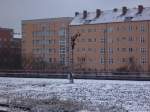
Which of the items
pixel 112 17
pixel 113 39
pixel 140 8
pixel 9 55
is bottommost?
pixel 9 55

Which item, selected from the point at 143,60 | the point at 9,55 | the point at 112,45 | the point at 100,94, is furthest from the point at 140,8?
the point at 100,94

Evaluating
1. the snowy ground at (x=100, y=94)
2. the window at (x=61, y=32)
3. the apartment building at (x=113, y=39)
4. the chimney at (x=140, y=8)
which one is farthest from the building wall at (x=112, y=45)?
the snowy ground at (x=100, y=94)

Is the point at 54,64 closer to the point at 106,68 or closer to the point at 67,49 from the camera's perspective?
the point at 67,49

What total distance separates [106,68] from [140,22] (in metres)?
11.5

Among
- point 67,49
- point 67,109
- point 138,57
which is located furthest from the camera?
point 67,49

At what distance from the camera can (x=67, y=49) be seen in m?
97.4

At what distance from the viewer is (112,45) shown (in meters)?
88.2

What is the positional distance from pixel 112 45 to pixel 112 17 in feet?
19.7

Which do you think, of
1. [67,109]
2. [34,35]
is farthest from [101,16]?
[67,109]

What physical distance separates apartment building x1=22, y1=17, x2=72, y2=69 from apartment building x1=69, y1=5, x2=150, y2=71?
3.14 metres

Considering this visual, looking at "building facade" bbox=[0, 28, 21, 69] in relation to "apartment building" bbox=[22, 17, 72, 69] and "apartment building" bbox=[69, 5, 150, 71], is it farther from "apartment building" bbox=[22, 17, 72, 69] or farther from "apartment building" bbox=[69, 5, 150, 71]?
"apartment building" bbox=[69, 5, 150, 71]

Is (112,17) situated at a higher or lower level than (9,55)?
higher

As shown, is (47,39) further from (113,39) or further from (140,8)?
(140,8)

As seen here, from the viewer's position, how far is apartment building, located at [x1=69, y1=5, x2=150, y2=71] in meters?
83.1
